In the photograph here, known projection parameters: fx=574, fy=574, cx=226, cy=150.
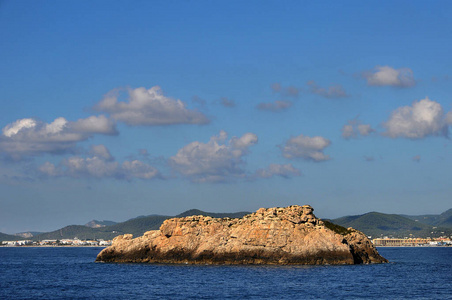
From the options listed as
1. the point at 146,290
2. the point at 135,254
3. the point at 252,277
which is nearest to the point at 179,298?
the point at 146,290

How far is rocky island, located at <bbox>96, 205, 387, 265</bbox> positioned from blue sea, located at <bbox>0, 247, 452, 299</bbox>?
7162 millimetres

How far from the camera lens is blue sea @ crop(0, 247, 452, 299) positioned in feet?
238

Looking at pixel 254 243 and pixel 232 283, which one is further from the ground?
pixel 254 243

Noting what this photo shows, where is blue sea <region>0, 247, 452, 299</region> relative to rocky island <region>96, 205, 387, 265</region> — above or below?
below

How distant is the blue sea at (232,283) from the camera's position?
72438 mm

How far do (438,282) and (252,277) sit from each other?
94.9 ft

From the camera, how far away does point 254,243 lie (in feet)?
379

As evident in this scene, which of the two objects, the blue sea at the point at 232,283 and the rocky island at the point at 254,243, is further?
the rocky island at the point at 254,243

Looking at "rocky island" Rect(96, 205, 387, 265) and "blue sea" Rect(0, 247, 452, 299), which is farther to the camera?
"rocky island" Rect(96, 205, 387, 265)

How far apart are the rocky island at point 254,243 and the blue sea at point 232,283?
23.5ft

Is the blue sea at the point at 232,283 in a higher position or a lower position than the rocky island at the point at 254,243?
lower

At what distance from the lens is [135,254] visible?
428ft

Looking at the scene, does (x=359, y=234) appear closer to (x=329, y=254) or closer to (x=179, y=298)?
(x=329, y=254)

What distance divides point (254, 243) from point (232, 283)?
33226mm
